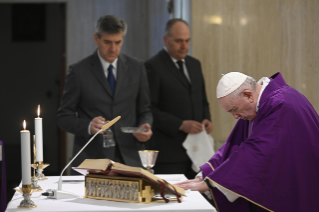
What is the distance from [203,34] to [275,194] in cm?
275

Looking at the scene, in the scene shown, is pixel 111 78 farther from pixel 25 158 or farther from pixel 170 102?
pixel 25 158

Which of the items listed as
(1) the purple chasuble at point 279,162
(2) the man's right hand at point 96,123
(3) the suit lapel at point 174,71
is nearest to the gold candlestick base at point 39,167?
(2) the man's right hand at point 96,123

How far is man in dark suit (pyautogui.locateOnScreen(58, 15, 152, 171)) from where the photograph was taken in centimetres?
383

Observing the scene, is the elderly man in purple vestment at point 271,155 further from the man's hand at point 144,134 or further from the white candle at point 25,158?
the man's hand at point 144,134

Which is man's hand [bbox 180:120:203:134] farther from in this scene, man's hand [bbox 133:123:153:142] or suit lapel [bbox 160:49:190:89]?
man's hand [bbox 133:123:153:142]

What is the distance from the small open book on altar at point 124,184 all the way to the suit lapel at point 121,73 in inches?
64.0

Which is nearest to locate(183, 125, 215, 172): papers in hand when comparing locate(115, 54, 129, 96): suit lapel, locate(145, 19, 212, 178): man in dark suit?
locate(145, 19, 212, 178): man in dark suit

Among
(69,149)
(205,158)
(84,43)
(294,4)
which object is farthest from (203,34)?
(69,149)

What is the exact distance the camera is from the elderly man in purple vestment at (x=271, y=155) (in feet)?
8.54

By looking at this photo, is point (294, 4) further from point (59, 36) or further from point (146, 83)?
point (59, 36)

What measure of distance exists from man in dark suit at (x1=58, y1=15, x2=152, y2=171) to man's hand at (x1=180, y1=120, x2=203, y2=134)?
0.47 m

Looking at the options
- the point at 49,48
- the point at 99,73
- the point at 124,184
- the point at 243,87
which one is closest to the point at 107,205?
the point at 124,184

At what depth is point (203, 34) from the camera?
508cm

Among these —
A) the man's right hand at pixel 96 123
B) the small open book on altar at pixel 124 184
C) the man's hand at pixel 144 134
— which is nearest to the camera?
the small open book on altar at pixel 124 184
